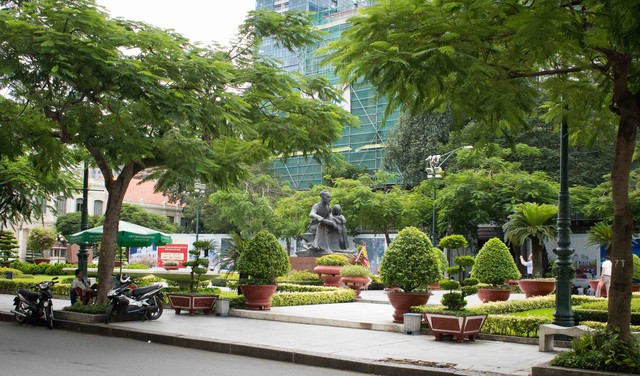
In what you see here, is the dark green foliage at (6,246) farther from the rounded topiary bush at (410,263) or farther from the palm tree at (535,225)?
the rounded topiary bush at (410,263)

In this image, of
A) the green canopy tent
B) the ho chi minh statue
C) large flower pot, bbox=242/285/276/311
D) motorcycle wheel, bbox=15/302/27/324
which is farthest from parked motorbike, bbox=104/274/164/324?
the ho chi minh statue

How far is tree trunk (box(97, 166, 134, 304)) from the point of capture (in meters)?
16.8

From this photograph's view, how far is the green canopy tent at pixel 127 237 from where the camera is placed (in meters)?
21.5

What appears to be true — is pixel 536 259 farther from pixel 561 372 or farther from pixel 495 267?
pixel 561 372

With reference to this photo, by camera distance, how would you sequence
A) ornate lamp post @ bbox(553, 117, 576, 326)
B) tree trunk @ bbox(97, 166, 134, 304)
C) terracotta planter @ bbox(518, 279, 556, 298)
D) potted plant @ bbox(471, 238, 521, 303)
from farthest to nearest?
terracotta planter @ bbox(518, 279, 556, 298)
potted plant @ bbox(471, 238, 521, 303)
tree trunk @ bbox(97, 166, 134, 304)
ornate lamp post @ bbox(553, 117, 576, 326)

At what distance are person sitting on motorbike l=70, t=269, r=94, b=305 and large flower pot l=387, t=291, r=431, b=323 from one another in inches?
293

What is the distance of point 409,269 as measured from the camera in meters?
15.5

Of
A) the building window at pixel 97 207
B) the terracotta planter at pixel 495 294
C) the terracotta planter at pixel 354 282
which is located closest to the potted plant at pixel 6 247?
the terracotta planter at pixel 354 282

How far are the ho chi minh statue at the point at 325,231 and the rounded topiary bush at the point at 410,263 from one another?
15231 mm

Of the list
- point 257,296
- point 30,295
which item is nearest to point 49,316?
point 30,295

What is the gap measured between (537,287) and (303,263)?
12.3 metres

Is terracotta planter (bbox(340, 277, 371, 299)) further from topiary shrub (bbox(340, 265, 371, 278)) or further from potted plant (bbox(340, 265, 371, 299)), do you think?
topiary shrub (bbox(340, 265, 371, 278))

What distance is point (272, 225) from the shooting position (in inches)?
2028

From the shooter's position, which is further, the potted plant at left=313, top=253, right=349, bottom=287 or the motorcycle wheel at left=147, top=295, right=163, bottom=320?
the potted plant at left=313, top=253, right=349, bottom=287
